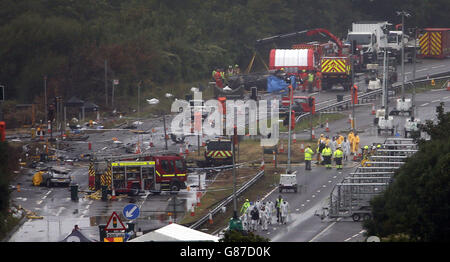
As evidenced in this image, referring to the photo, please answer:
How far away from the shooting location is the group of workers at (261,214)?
134 ft

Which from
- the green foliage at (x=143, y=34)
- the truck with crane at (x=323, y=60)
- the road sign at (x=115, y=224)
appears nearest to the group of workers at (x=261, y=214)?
the road sign at (x=115, y=224)

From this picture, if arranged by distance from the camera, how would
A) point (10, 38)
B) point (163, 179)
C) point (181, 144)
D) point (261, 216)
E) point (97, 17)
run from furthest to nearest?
point (97, 17) → point (10, 38) → point (181, 144) → point (163, 179) → point (261, 216)

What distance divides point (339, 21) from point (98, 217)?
63.3 meters

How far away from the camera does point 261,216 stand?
4119cm

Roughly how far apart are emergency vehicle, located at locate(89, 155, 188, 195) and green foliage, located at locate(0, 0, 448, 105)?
933 inches

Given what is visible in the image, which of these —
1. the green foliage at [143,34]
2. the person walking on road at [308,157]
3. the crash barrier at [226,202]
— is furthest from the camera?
the green foliage at [143,34]

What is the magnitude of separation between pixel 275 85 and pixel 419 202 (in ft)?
131

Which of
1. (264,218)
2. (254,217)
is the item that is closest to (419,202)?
(264,218)

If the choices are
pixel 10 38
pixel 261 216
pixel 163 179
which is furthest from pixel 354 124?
pixel 10 38

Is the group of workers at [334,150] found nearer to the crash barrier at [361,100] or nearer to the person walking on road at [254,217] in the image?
the crash barrier at [361,100]

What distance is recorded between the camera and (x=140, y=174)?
48.3m

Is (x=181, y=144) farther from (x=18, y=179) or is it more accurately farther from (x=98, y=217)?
(x=98, y=217)

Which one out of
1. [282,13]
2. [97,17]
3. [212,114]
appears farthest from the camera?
[282,13]

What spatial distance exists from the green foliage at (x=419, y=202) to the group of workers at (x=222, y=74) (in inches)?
1439
